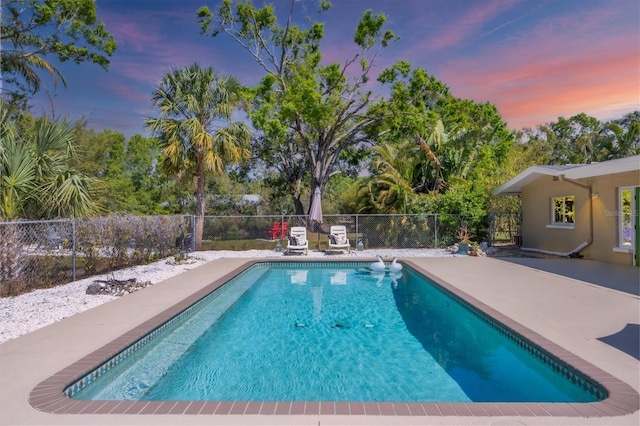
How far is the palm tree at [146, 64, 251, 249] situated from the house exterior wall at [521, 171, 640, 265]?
11.2 meters

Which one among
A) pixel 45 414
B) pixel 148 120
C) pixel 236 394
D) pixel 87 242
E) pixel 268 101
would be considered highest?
pixel 268 101

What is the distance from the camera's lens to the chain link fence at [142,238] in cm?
731

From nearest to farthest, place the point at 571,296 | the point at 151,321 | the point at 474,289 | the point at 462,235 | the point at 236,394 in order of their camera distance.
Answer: the point at 236,394 → the point at 151,321 → the point at 571,296 → the point at 474,289 → the point at 462,235

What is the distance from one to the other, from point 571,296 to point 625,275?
10.2ft

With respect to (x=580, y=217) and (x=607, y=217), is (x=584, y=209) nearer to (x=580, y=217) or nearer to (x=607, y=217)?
(x=580, y=217)

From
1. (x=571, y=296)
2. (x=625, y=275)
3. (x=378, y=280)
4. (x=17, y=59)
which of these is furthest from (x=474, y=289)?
(x=17, y=59)

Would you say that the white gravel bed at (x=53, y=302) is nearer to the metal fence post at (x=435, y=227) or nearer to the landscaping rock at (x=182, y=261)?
the landscaping rock at (x=182, y=261)

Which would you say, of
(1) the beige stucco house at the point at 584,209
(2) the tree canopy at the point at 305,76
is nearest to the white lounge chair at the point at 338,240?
(2) the tree canopy at the point at 305,76

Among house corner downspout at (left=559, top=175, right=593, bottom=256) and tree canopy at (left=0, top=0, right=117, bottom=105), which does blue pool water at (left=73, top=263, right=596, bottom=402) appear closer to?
house corner downspout at (left=559, top=175, right=593, bottom=256)

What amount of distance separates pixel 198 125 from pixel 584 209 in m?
13.2

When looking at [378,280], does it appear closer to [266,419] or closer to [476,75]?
[266,419]

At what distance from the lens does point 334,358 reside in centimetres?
501

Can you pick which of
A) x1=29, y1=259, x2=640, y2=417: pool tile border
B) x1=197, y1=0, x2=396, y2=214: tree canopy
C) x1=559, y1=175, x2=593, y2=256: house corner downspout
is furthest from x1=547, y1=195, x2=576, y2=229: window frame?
x1=29, y1=259, x2=640, y2=417: pool tile border

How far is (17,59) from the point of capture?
14.5 metres
